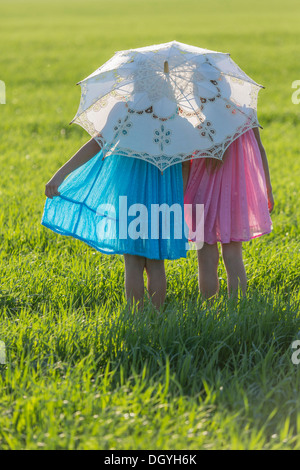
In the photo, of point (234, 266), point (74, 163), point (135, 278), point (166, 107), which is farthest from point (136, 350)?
point (166, 107)

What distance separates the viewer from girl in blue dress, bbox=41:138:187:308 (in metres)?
3.50

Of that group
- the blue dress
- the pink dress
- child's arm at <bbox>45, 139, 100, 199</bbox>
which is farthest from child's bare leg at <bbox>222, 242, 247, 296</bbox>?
child's arm at <bbox>45, 139, 100, 199</bbox>

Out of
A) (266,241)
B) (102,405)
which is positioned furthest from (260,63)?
(102,405)

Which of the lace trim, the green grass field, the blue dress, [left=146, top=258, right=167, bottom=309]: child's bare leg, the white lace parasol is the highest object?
the white lace parasol

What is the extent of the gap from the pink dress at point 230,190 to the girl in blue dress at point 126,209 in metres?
0.13

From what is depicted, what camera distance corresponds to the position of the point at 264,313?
11.2 ft

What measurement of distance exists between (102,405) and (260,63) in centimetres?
1597

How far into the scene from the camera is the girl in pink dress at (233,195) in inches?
144

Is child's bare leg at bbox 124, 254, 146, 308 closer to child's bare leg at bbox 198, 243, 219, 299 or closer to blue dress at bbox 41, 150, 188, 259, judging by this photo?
blue dress at bbox 41, 150, 188, 259

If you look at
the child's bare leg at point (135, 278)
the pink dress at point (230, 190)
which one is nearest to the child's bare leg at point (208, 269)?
the pink dress at point (230, 190)

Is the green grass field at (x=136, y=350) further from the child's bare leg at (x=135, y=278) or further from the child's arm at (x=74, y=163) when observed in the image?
the child's arm at (x=74, y=163)

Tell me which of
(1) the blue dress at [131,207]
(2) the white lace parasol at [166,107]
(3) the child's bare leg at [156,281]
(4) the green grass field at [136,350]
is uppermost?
(2) the white lace parasol at [166,107]
